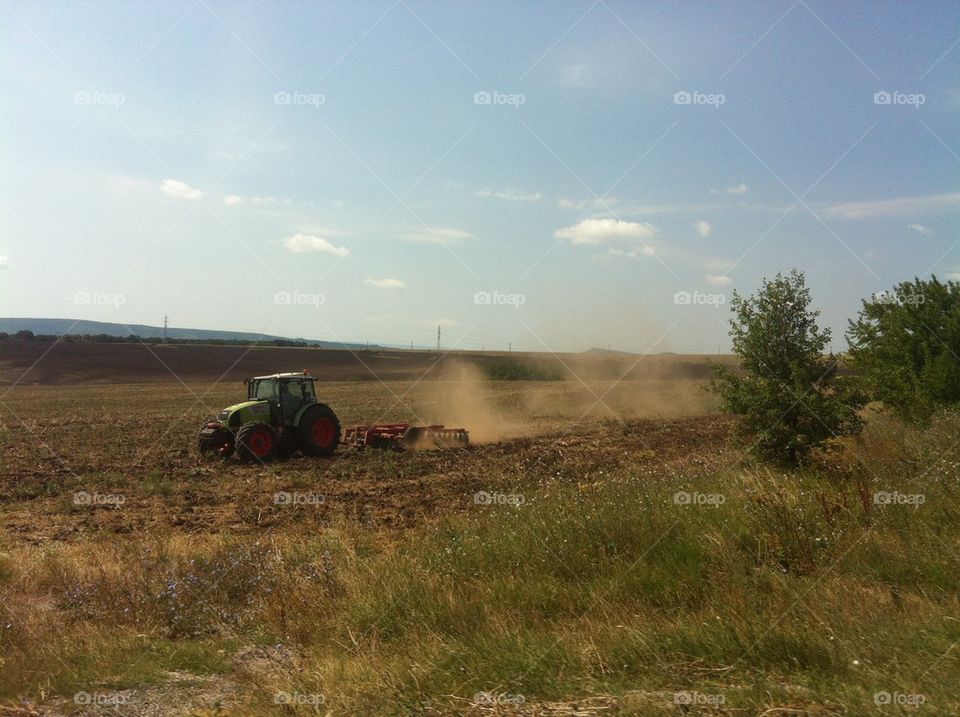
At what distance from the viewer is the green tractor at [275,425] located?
19.5 meters

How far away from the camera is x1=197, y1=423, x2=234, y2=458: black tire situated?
19938 mm

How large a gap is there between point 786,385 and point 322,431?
12.4m
